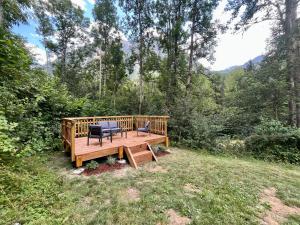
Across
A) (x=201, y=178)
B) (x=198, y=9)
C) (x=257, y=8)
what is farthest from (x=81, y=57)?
(x=201, y=178)

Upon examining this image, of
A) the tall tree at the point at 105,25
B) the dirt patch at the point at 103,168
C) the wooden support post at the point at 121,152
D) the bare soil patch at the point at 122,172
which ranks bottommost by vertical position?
the bare soil patch at the point at 122,172

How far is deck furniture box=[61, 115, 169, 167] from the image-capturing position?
4338 mm

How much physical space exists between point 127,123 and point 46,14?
15.9 meters

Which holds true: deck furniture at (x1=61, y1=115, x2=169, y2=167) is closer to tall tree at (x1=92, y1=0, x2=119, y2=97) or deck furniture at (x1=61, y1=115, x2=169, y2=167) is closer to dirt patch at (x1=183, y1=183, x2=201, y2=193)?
dirt patch at (x1=183, y1=183, x2=201, y2=193)

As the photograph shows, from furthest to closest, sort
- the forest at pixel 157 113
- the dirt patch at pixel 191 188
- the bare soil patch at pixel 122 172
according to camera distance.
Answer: the bare soil patch at pixel 122 172, the dirt patch at pixel 191 188, the forest at pixel 157 113

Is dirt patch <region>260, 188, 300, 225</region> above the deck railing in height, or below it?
below

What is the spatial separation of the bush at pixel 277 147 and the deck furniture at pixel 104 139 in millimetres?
3696

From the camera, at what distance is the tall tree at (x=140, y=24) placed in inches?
419

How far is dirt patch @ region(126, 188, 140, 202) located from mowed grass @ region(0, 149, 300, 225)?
0.23ft

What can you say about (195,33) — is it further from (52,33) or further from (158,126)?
(52,33)

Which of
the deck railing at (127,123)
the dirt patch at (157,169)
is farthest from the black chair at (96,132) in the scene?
the dirt patch at (157,169)

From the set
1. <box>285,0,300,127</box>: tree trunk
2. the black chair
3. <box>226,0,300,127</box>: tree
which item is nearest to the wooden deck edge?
the black chair

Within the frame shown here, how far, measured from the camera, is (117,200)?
9.18ft

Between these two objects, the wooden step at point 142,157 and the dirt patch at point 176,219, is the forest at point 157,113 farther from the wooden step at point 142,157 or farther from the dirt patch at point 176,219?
the wooden step at point 142,157
